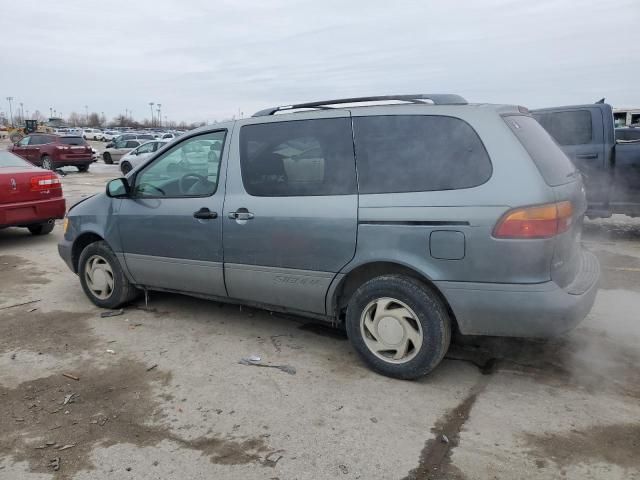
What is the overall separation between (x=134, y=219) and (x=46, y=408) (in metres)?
1.74

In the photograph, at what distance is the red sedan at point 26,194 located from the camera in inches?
283

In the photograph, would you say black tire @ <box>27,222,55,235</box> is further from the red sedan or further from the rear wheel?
the rear wheel

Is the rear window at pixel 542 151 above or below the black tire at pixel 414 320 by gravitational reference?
above

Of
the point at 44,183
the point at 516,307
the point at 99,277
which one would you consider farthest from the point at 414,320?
the point at 44,183

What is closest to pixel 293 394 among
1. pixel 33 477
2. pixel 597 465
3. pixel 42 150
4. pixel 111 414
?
pixel 111 414

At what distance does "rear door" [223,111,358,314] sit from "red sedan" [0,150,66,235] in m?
4.82

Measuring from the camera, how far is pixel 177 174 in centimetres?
429

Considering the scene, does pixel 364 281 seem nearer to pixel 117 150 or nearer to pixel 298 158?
pixel 298 158

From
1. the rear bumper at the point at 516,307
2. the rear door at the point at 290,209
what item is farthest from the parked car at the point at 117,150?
the rear bumper at the point at 516,307

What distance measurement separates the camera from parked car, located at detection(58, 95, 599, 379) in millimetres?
2980

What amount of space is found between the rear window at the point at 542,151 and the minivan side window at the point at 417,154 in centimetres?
28

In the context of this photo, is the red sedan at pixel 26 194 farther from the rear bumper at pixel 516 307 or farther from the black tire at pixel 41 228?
the rear bumper at pixel 516 307

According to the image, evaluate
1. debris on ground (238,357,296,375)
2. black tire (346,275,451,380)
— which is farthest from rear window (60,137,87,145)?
black tire (346,275,451,380)

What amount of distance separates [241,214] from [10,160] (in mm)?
5840
